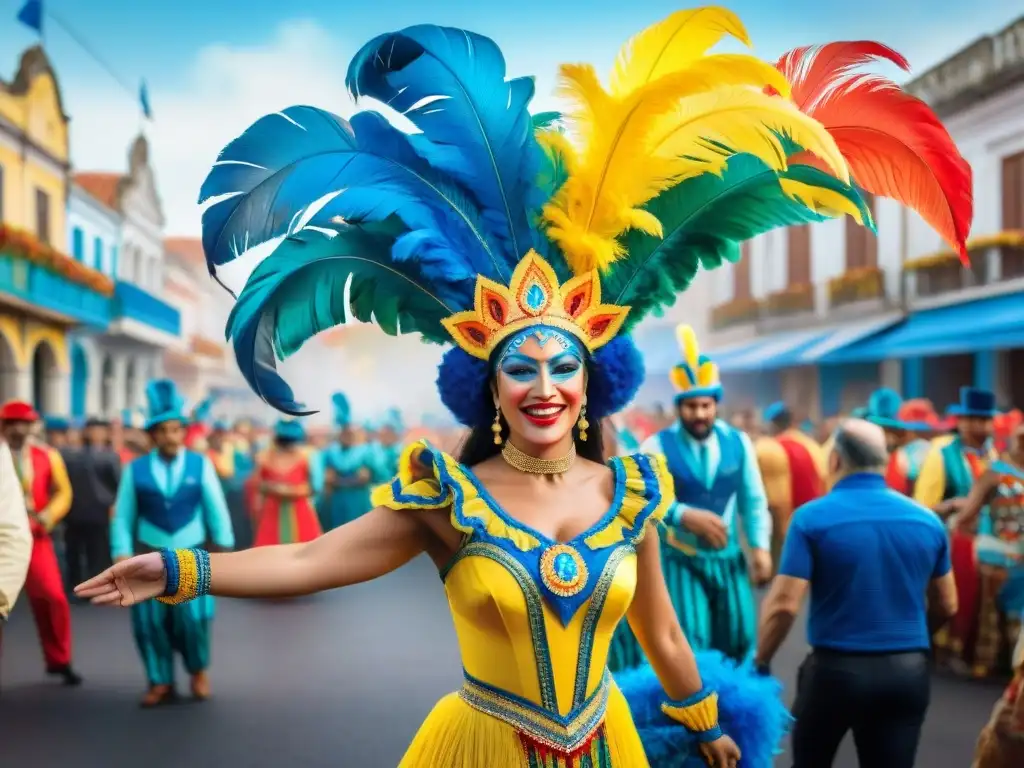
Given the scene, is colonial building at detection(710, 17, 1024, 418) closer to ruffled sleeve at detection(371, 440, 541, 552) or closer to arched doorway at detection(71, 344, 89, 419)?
ruffled sleeve at detection(371, 440, 541, 552)

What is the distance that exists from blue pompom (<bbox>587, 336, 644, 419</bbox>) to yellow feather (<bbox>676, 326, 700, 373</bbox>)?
3361 millimetres

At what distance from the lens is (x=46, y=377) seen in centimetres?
2503

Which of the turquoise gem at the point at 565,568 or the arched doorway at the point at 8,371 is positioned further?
the arched doorway at the point at 8,371

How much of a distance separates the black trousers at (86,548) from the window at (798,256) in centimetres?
1776

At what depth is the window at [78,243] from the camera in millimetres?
27000

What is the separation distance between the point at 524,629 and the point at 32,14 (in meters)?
24.1

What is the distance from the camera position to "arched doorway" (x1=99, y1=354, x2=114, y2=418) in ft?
97.7

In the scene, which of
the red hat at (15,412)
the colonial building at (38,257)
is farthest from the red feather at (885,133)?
the colonial building at (38,257)

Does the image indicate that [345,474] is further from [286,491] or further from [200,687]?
[200,687]

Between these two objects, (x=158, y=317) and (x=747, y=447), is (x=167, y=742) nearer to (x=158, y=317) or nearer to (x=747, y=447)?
(x=747, y=447)

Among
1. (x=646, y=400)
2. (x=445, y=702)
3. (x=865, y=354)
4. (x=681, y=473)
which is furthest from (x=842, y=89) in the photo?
(x=646, y=400)

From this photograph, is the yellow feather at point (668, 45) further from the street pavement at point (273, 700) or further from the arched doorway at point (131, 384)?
the arched doorway at point (131, 384)

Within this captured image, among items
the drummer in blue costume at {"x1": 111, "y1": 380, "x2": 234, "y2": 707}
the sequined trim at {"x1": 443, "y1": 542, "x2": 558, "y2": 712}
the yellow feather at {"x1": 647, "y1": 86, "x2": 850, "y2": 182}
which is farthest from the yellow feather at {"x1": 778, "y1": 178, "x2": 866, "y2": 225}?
the drummer in blue costume at {"x1": 111, "y1": 380, "x2": 234, "y2": 707}

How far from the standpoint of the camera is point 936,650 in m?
8.31
